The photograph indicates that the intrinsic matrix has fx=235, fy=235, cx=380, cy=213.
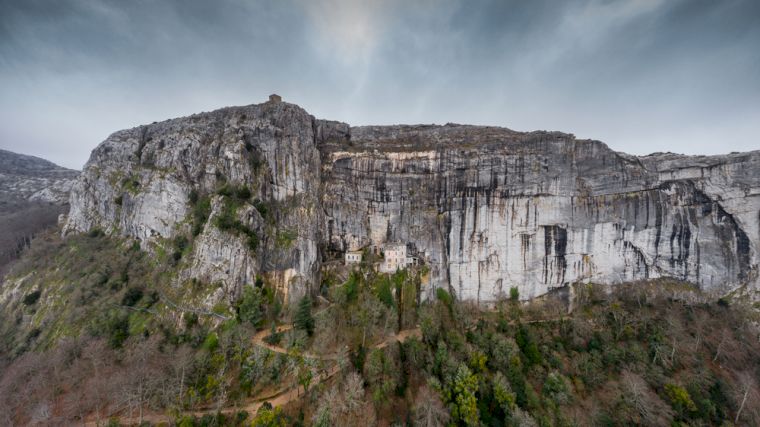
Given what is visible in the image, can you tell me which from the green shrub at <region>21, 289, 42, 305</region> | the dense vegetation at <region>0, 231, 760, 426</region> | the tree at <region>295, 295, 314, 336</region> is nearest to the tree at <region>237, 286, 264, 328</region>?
the dense vegetation at <region>0, 231, 760, 426</region>

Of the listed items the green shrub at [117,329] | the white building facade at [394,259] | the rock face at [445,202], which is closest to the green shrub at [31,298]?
the rock face at [445,202]

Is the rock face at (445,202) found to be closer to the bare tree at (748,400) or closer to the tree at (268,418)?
the tree at (268,418)

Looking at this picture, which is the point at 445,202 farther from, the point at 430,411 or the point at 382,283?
the point at 430,411

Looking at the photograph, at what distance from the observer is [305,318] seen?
26.2m

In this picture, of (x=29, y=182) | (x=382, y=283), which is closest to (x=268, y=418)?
(x=382, y=283)

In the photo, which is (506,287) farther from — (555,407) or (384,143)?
(384,143)

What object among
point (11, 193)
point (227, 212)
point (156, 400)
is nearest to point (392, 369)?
point (156, 400)

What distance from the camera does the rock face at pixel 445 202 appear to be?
30.9 meters

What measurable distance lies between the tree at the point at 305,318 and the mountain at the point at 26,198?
5038 cm

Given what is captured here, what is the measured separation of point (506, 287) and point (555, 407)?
16.2 meters

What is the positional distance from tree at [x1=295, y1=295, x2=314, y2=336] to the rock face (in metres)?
3.74

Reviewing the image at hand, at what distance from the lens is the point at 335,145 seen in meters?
39.6

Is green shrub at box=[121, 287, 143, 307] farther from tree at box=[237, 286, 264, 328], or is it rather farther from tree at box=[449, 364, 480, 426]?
tree at box=[449, 364, 480, 426]

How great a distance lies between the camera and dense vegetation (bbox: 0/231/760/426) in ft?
63.0
